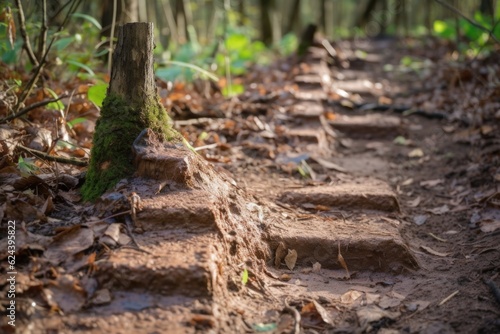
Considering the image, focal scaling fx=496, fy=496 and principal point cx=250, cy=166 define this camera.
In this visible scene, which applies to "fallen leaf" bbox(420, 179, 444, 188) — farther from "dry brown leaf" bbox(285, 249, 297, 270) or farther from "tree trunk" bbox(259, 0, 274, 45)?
"tree trunk" bbox(259, 0, 274, 45)

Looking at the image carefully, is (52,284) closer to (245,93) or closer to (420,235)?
(420,235)

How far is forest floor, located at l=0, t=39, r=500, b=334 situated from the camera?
1.87 meters

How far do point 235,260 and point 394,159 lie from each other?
2.42 meters

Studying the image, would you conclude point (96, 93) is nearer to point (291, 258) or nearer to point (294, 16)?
point (291, 258)

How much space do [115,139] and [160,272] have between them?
82 centimetres

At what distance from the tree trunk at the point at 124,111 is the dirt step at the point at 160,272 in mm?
524

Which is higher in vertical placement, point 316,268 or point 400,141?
point 400,141

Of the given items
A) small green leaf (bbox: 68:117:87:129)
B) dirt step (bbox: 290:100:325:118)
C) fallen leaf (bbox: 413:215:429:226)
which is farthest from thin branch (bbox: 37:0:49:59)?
fallen leaf (bbox: 413:215:429:226)

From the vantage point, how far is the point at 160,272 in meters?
1.89

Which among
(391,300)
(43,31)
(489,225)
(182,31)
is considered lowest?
(391,300)

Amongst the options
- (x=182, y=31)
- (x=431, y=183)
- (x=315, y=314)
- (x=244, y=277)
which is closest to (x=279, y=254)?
(x=244, y=277)

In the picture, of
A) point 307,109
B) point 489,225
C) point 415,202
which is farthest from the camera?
point 307,109

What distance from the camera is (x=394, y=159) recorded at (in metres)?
4.22

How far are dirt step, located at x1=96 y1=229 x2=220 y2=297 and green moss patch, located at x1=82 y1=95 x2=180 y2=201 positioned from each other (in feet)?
1.71
